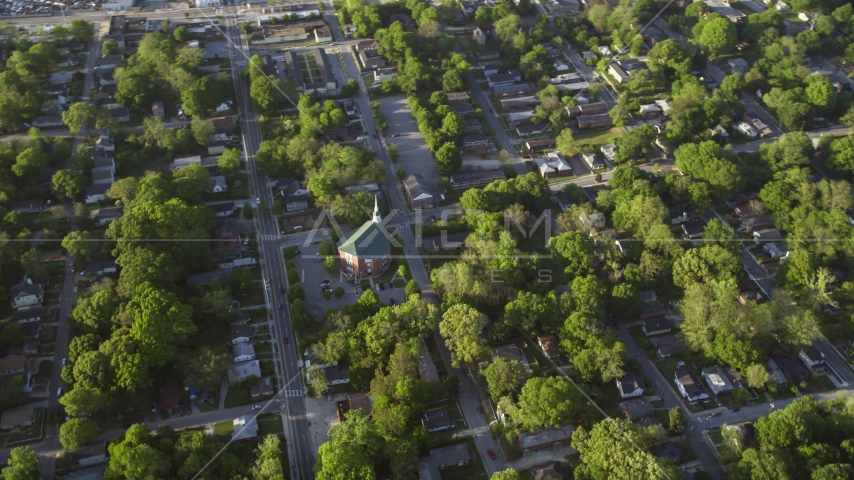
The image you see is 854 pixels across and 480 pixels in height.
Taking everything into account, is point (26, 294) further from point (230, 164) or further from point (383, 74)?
point (383, 74)

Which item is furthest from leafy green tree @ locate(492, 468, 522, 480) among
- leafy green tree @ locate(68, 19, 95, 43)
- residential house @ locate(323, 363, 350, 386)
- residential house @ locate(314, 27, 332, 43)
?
leafy green tree @ locate(68, 19, 95, 43)

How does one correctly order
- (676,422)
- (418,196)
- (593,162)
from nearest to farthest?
(676,422), (418,196), (593,162)

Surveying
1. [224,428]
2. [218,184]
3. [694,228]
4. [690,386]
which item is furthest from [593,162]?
[224,428]

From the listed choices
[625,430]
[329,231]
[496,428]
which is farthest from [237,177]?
[625,430]

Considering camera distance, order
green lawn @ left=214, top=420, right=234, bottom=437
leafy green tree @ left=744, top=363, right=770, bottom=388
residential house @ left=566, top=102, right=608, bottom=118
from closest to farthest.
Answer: green lawn @ left=214, top=420, right=234, bottom=437
leafy green tree @ left=744, top=363, right=770, bottom=388
residential house @ left=566, top=102, right=608, bottom=118

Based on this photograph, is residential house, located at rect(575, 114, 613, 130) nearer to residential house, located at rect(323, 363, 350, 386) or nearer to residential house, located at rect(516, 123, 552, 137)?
residential house, located at rect(516, 123, 552, 137)

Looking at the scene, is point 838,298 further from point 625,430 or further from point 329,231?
point 329,231

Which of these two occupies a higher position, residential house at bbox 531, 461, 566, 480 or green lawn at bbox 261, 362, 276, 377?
green lawn at bbox 261, 362, 276, 377

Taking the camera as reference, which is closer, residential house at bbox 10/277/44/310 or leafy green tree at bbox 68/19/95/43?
residential house at bbox 10/277/44/310
